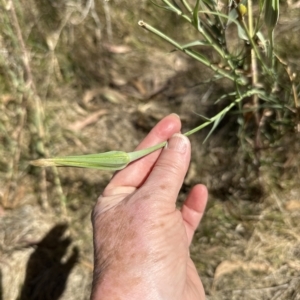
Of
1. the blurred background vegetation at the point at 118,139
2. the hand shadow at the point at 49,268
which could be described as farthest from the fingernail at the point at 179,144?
the hand shadow at the point at 49,268

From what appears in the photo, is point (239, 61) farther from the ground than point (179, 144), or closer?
farther from the ground

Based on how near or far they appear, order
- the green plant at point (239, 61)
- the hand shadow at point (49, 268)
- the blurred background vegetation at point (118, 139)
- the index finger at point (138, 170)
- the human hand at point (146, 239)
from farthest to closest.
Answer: the hand shadow at point (49, 268)
the blurred background vegetation at point (118, 139)
the index finger at point (138, 170)
the human hand at point (146, 239)
the green plant at point (239, 61)

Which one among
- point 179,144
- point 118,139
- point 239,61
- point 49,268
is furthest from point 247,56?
point 49,268

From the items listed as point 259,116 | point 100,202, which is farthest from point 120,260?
point 259,116

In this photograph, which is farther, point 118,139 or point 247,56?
point 118,139

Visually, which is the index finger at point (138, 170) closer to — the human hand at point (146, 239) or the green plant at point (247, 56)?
the human hand at point (146, 239)

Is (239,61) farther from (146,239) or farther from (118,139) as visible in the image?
(118,139)

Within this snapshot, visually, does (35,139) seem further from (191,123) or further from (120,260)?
(120,260)
